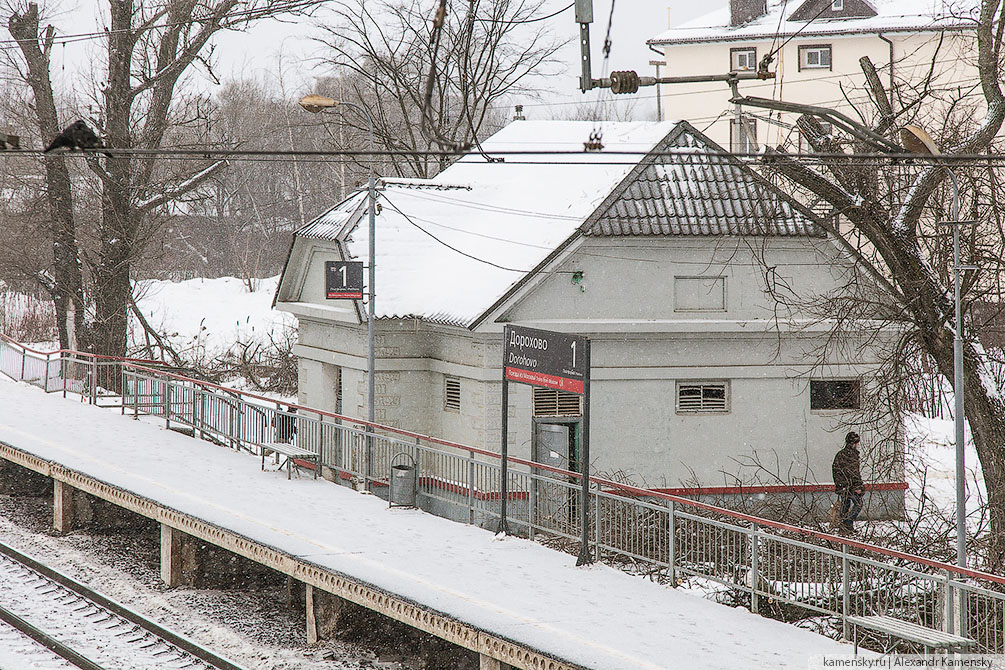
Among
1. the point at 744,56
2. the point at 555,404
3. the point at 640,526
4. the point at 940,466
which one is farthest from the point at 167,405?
the point at 744,56

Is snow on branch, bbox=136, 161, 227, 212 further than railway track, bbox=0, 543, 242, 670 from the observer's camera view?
Yes

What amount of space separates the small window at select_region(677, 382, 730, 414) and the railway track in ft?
40.6

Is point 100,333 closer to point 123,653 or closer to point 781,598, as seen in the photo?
point 123,653

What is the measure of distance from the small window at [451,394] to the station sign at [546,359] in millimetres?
9042

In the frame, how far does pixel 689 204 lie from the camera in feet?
79.5

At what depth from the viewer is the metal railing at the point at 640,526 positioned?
1178 cm

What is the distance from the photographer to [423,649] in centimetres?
1360

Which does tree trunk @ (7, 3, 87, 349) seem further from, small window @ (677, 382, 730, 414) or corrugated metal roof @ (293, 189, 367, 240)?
small window @ (677, 382, 730, 414)

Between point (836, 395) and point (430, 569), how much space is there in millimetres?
14069

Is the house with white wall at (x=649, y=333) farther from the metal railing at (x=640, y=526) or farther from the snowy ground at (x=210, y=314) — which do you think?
the snowy ground at (x=210, y=314)

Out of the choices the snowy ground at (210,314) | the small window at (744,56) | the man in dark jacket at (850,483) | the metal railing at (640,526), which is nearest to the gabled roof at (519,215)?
the metal railing at (640,526)

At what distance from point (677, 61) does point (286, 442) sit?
48.5 meters

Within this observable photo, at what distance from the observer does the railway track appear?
13852mm

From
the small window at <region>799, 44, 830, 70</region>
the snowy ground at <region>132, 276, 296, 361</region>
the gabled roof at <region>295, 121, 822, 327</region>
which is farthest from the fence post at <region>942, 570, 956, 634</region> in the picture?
the small window at <region>799, 44, 830, 70</region>
